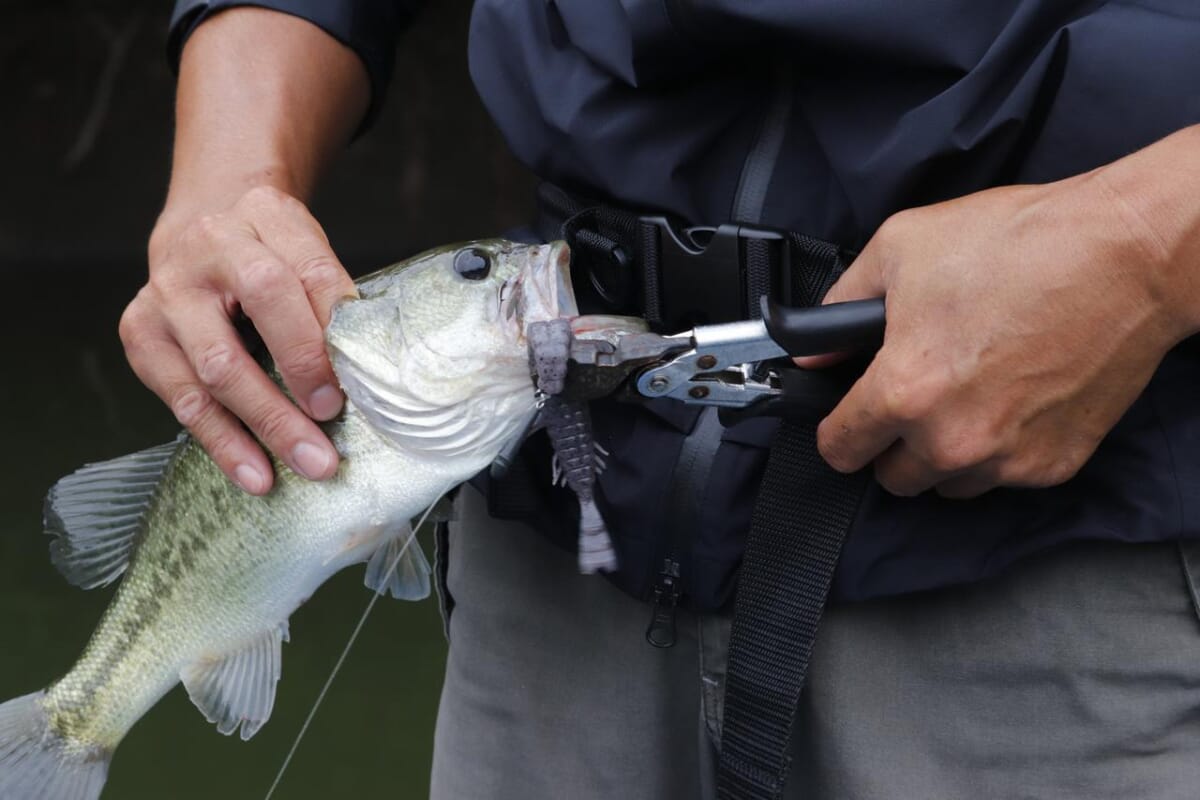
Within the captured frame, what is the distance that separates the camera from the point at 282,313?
1.07m

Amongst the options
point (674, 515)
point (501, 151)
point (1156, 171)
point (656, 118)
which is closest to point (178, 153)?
point (656, 118)

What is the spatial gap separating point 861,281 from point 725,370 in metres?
0.12

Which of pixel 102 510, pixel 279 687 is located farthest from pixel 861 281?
pixel 279 687

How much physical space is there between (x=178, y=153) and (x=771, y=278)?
67 centimetres

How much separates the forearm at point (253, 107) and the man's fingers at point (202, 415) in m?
0.13

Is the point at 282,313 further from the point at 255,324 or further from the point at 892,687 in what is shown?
the point at 892,687

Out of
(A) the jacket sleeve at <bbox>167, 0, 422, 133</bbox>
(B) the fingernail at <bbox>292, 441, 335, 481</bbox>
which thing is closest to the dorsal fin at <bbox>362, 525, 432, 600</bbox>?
(B) the fingernail at <bbox>292, 441, 335, 481</bbox>

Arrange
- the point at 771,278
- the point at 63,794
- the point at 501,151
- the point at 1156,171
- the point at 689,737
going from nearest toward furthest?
1. the point at 1156,171
2. the point at 771,278
3. the point at 689,737
4. the point at 63,794
5. the point at 501,151

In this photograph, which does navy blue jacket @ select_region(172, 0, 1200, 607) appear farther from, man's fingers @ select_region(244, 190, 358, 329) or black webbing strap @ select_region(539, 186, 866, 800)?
man's fingers @ select_region(244, 190, 358, 329)

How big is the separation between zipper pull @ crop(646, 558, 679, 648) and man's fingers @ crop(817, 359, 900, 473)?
0.19 m

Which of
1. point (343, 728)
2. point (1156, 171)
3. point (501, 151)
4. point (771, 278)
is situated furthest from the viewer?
point (501, 151)

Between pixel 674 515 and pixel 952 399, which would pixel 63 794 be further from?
pixel 952 399

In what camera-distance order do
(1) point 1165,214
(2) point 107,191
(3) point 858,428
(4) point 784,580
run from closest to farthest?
(1) point 1165,214
(3) point 858,428
(4) point 784,580
(2) point 107,191

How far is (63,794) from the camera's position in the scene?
1.27 metres
